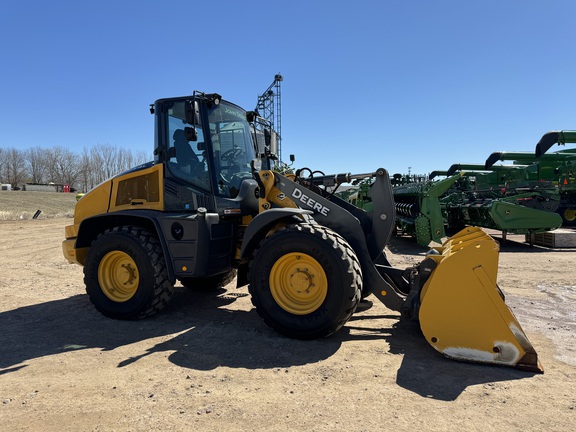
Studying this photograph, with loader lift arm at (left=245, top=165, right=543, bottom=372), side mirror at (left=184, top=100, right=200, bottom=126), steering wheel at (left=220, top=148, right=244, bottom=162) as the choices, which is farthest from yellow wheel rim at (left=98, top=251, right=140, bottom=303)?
loader lift arm at (left=245, top=165, right=543, bottom=372)

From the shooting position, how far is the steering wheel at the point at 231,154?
4.98 m

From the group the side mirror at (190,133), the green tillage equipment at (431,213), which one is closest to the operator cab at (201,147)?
the side mirror at (190,133)

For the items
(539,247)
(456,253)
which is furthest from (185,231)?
(539,247)

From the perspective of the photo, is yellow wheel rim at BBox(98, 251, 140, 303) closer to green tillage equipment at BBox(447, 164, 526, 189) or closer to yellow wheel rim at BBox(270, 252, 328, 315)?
yellow wheel rim at BBox(270, 252, 328, 315)

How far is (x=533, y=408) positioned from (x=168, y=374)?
2687 millimetres

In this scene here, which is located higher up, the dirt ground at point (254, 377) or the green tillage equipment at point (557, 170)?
the green tillage equipment at point (557, 170)

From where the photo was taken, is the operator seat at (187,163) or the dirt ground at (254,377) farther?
the operator seat at (187,163)

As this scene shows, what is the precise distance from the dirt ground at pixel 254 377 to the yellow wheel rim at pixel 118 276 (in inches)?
13.3

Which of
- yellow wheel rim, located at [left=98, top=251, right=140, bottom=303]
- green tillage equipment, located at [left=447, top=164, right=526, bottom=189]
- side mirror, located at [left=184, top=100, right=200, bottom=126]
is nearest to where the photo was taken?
side mirror, located at [left=184, top=100, right=200, bottom=126]

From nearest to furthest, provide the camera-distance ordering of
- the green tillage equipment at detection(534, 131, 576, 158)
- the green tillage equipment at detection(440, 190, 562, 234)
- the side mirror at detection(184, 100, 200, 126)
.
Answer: the side mirror at detection(184, 100, 200, 126), the green tillage equipment at detection(534, 131, 576, 158), the green tillage equipment at detection(440, 190, 562, 234)

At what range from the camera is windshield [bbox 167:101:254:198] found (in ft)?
A: 15.7

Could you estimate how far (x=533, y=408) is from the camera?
2684 millimetres

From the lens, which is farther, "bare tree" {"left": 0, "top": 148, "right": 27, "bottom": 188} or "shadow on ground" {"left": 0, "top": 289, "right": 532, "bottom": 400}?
"bare tree" {"left": 0, "top": 148, "right": 27, "bottom": 188}

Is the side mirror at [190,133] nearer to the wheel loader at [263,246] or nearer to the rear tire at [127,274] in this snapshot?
the wheel loader at [263,246]
